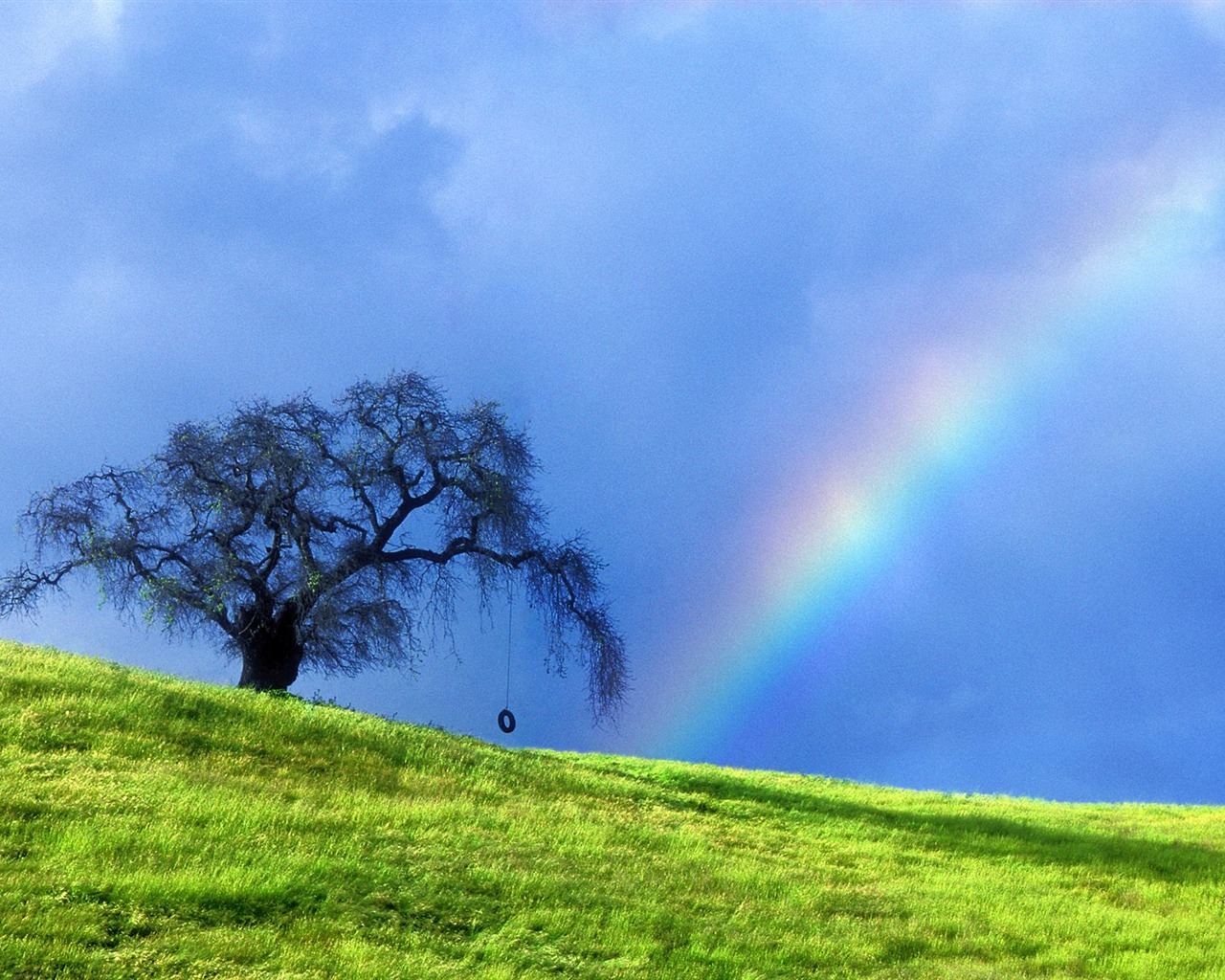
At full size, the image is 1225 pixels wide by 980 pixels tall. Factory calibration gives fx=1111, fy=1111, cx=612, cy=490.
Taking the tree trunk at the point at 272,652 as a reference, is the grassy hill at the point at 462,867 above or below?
below

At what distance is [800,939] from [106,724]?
1216 centimetres

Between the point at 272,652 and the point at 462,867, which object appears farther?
the point at 272,652

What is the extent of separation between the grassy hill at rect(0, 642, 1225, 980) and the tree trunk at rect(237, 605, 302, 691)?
178 inches

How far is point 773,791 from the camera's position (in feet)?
94.8

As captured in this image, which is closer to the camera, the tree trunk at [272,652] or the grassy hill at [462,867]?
→ the grassy hill at [462,867]

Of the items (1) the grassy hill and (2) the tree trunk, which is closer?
(1) the grassy hill

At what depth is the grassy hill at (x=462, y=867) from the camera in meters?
11.5

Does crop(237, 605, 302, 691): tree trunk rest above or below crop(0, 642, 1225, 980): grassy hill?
above

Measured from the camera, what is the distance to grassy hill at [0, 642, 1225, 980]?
37.9 ft

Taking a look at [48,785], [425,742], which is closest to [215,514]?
[425,742]

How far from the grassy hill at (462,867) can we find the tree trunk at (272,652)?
4.52m

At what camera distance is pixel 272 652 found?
100 feet

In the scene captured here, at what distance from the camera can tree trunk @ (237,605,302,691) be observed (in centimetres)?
3028

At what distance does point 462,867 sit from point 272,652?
57.5 ft
